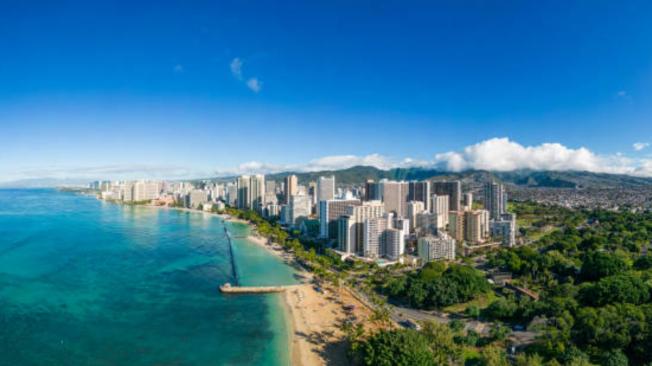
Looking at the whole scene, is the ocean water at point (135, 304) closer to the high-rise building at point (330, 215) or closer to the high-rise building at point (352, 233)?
the high-rise building at point (352, 233)

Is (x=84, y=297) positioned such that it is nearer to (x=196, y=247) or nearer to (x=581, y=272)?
(x=196, y=247)

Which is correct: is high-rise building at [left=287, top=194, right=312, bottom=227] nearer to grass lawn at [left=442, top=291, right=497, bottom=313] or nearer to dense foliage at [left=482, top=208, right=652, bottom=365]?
dense foliage at [left=482, top=208, right=652, bottom=365]

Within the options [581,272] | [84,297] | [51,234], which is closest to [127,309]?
[84,297]

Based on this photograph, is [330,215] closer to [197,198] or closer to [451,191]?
[451,191]

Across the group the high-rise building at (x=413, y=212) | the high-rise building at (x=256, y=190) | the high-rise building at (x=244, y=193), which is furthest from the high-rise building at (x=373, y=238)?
the high-rise building at (x=244, y=193)

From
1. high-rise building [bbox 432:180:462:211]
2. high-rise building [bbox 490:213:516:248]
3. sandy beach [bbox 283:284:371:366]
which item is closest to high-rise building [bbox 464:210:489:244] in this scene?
high-rise building [bbox 490:213:516:248]

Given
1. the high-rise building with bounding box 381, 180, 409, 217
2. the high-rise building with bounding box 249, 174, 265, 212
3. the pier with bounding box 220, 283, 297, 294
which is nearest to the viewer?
the pier with bounding box 220, 283, 297, 294
